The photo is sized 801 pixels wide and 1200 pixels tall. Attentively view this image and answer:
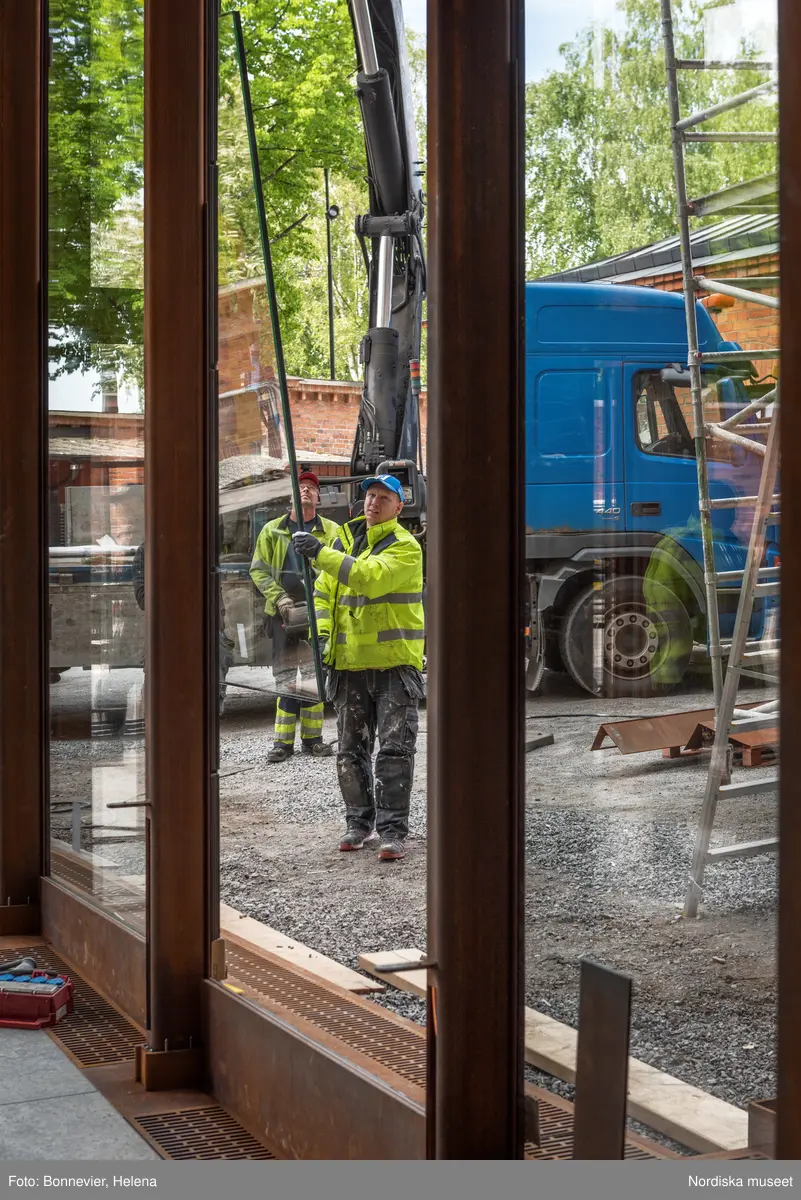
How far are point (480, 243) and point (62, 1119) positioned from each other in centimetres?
213

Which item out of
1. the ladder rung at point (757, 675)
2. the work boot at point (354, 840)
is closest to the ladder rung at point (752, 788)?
the ladder rung at point (757, 675)

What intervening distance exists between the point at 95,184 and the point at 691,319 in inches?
124

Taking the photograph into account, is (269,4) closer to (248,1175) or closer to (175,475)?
(175,475)

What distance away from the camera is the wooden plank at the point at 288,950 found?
3850 mm

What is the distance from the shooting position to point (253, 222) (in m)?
3.61

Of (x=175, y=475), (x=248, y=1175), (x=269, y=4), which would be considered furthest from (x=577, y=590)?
(x=269, y=4)

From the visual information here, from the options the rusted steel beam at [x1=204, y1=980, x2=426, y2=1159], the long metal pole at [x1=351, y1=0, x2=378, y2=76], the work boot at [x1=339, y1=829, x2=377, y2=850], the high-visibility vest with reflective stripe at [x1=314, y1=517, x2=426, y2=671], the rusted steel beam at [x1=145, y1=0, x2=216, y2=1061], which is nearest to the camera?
the rusted steel beam at [x1=204, y1=980, x2=426, y2=1159]

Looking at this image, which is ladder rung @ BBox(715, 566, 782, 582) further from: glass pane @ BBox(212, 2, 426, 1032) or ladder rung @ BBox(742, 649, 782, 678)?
glass pane @ BBox(212, 2, 426, 1032)

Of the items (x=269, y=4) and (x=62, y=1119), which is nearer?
(x=62, y=1119)

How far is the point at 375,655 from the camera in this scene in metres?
6.70

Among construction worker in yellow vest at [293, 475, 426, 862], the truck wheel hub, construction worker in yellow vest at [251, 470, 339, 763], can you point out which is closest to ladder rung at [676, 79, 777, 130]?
the truck wheel hub

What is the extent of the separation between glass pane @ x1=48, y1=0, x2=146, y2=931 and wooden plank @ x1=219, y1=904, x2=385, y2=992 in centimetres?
28

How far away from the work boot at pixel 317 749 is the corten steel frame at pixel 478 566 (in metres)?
6.35

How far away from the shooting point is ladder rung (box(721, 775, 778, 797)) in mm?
1706
